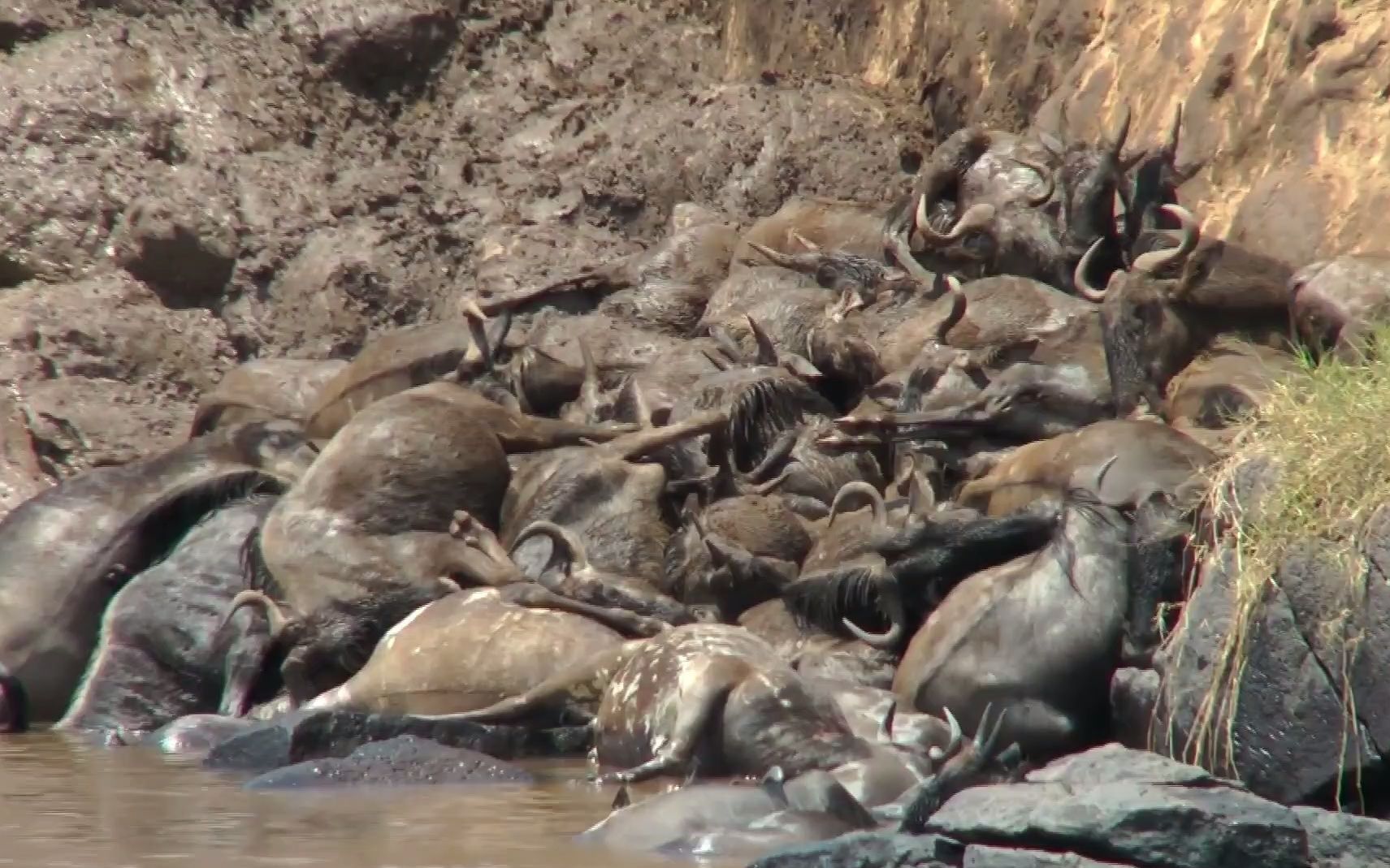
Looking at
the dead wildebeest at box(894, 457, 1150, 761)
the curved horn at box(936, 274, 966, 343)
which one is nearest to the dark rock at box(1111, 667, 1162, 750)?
the dead wildebeest at box(894, 457, 1150, 761)

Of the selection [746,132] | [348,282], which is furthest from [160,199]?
[746,132]

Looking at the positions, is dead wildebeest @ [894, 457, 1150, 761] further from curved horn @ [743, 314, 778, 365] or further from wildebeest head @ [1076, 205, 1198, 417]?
curved horn @ [743, 314, 778, 365]

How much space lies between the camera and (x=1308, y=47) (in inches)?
468

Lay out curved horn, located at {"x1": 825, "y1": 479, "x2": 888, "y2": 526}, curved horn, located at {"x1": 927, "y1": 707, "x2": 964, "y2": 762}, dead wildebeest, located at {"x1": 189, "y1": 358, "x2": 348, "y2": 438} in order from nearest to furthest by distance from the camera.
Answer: curved horn, located at {"x1": 927, "y1": 707, "x2": 964, "y2": 762}
curved horn, located at {"x1": 825, "y1": 479, "x2": 888, "y2": 526}
dead wildebeest, located at {"x1": 189, "y1": 358, "x2": 348, "y2": 438}

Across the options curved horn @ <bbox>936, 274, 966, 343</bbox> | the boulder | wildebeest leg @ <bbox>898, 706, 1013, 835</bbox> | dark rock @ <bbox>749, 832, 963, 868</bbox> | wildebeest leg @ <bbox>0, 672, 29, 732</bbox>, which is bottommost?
wildebeest leg @ <bbox>0, 672, 29, 732</bbox>

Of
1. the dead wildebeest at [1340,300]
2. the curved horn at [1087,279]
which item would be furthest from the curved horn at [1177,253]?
the dead wildebeest at [1340,300]

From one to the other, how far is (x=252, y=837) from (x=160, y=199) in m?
9.52

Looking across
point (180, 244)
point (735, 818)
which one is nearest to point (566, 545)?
point (735, 818)

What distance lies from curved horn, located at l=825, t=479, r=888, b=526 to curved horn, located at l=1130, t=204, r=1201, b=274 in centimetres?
181

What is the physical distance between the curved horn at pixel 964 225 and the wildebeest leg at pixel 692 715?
→ 18.5ft

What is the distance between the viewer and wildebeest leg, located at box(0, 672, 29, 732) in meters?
9.94

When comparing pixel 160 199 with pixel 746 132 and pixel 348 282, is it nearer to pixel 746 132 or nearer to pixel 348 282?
pixel 348 282

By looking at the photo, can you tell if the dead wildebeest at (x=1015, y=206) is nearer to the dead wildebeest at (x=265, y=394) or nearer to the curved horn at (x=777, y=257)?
the curved horn at (x=777, y=257)

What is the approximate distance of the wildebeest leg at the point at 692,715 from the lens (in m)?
7.46
